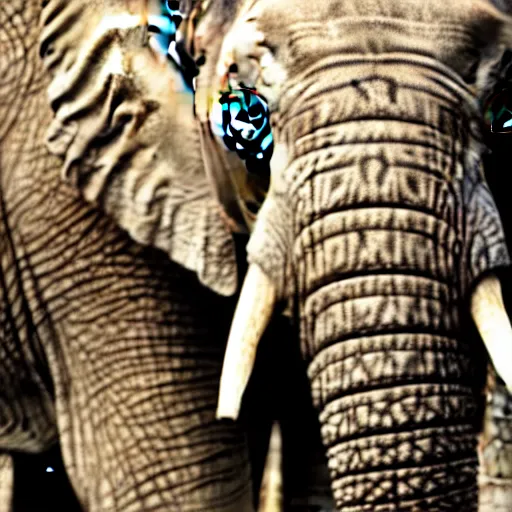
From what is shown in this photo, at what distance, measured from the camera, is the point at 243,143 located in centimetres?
243


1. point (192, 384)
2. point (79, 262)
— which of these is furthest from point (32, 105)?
point (192, 384)

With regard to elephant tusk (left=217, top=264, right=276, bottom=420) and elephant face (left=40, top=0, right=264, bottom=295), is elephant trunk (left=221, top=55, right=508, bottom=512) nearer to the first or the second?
elephant tusk (left=217, top=264, right=276, bottom=420)

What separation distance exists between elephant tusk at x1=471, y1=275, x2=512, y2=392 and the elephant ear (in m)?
0.38

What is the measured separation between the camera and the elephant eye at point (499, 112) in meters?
2.34

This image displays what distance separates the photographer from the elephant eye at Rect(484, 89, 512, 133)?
2.34 meters

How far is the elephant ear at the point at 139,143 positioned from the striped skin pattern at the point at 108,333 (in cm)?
8

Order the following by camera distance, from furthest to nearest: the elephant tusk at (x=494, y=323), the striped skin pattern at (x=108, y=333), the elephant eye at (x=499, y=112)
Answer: the striped skin pattern at (x=108, y=333)
the elephant eye at (x=499, y=112)
the elephant tusk at (x=494, y=323)

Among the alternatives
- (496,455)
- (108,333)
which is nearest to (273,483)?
(108,333)

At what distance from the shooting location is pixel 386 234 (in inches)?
86.9

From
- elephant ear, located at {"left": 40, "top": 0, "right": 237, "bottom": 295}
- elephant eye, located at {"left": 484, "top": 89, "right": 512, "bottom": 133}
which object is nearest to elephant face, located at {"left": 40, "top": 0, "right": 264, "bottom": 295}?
elephant ear, located at {"left": 40, "top": 0, "right": 237, "bottom": 295}

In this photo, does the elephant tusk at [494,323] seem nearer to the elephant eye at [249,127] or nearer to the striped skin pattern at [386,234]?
the striped skin pattern at [386,234]

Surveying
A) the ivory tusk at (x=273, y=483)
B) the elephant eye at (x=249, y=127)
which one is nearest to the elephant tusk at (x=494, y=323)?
the elephant eye at (x=249, y=127)

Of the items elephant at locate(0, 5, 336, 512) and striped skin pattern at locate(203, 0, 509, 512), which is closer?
striped skin pattern at locate(203, 0, 509, 512)

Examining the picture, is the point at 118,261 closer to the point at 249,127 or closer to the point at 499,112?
the point at 249,127
